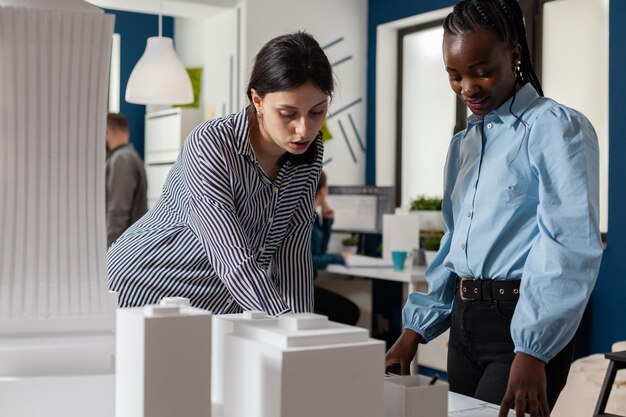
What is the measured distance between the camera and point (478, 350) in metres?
1.53

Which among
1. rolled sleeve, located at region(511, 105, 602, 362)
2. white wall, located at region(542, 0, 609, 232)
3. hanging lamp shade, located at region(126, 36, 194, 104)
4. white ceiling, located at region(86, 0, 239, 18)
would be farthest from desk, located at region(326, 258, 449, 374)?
rolled sleeve, located at region(511, 105, 602, 362)

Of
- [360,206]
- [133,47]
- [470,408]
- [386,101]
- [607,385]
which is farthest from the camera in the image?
[133,47]

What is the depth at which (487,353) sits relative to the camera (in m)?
1.51

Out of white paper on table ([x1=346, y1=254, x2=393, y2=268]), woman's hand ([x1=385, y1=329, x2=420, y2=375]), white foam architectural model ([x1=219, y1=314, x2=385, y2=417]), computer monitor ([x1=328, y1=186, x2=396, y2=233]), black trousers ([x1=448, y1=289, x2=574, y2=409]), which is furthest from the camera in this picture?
computer monitor ([x1=328, y1=186, x2=396, y2=233])

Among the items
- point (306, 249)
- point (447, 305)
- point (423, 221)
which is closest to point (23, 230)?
point (306, 249)

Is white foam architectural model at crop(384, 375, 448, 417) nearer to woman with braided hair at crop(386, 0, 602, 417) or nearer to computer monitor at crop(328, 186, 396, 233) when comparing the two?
woman with braided hair at crop(386, 0, 602, 417)

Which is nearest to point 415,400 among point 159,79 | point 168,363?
point 168,363

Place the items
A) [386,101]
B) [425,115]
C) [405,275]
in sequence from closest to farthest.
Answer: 1. [405,275]
2. [425,115]
3. [386,101]

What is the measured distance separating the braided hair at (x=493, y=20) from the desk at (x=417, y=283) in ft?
9.92

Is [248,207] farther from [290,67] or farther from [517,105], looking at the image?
[517,105]

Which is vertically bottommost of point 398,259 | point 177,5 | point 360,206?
point 398,259

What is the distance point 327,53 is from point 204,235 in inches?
174

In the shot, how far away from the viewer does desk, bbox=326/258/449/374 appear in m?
4.52

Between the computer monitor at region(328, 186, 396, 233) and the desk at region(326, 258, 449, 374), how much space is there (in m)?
0.59
